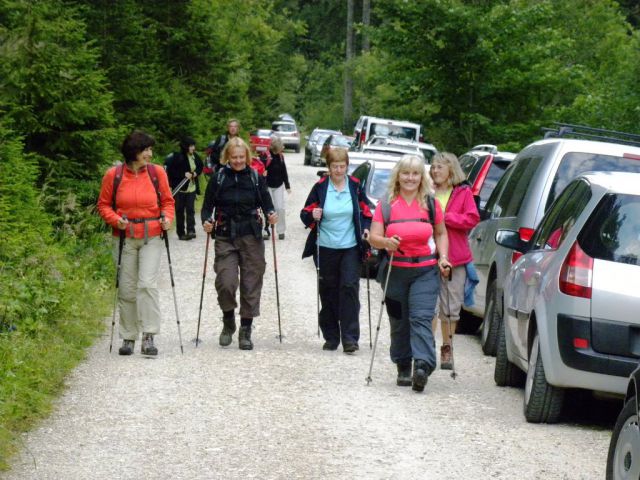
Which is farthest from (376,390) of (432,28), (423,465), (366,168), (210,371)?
(432,28)

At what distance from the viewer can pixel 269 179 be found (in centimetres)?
2244

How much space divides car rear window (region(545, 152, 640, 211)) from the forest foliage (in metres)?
4.47

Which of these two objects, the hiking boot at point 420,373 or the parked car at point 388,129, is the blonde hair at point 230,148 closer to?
the hiking boot at point 420,373

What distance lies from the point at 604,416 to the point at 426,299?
1.61 metres

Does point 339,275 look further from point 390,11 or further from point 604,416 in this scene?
point 390,11

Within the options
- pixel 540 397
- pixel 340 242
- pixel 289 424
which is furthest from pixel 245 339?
pixel 540 397

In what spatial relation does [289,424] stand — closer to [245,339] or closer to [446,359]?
[446,359]

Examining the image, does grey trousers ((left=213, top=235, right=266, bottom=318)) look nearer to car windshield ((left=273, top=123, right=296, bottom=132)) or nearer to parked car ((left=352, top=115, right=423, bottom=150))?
parked car ((left=352, top=115, right=423, bottom=150))

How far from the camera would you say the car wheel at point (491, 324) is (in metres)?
11.7


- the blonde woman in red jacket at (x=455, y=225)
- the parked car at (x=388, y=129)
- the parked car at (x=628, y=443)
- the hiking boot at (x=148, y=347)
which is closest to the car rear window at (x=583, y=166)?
the blonde woman in red jacket at (x=455, y=225)

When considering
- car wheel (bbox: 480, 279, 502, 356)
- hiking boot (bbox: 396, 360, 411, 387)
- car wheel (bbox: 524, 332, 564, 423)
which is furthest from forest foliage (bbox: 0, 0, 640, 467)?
car wheel (bbox: 480, 279, 502, 356)

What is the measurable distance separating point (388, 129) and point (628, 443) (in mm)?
32069

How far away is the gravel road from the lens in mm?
7297

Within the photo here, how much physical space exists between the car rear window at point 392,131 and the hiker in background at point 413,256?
2629 centimetres
